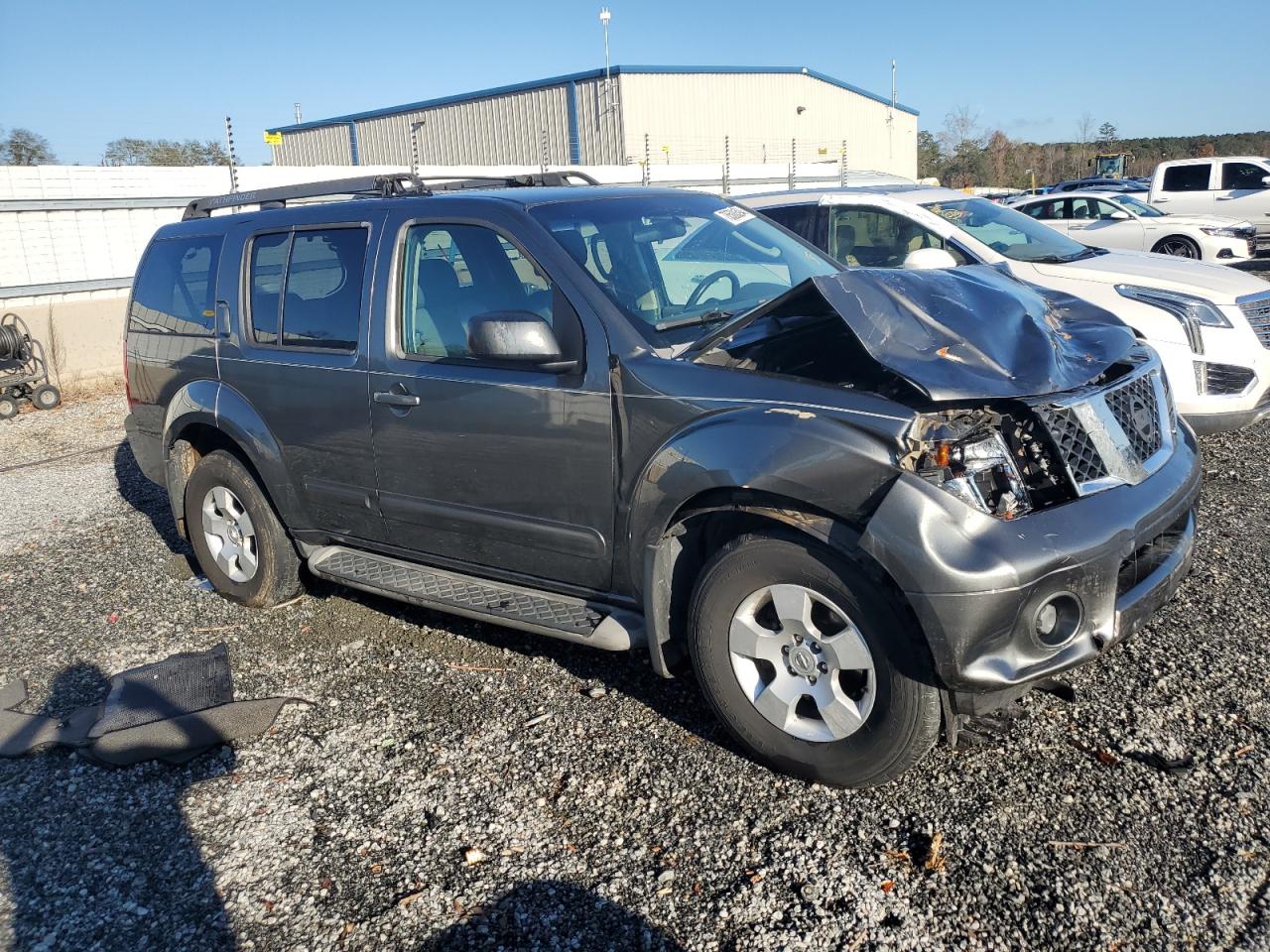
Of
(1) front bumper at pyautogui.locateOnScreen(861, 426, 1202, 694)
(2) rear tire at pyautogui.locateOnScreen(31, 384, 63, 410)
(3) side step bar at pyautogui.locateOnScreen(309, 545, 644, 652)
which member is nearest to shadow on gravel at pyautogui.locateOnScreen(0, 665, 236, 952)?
(3) side step bar at pyautogui.locateOnScreen(309, 545, 644, 652)

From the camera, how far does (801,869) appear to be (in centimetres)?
293

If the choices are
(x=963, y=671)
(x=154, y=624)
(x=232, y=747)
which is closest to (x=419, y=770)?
(x=232, y=747)

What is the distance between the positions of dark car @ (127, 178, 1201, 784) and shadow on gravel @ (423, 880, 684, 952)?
2.63 ft

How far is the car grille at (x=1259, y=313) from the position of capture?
6582mm

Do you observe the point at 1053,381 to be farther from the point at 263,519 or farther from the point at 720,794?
the point at 263,519

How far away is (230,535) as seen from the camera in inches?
207

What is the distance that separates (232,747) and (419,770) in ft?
2.69

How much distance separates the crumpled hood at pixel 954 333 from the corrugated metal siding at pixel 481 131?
31.0 m

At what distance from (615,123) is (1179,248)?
2233cm

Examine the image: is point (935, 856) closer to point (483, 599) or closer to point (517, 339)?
point (483, 599)

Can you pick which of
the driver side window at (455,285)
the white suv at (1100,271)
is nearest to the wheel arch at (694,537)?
the driver side window at (455,285)

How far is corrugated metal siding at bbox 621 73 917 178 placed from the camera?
115 ft

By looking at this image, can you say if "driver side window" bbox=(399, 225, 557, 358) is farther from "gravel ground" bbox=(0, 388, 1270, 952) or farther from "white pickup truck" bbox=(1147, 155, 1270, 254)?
"white pickup truck" bbox=(1147, 155, 1270, 254)

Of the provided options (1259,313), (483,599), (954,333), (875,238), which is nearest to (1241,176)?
(1259,313)
